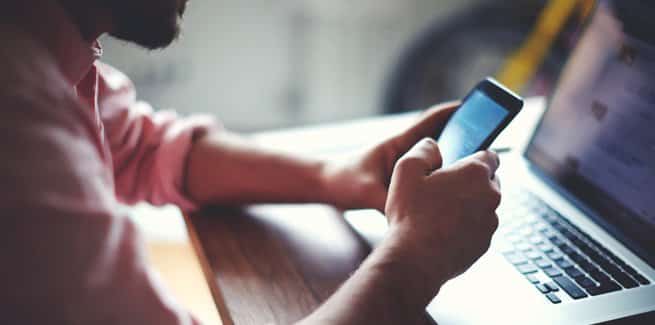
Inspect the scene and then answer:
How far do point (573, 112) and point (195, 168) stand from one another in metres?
0.49

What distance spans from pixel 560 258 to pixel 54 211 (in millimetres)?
482

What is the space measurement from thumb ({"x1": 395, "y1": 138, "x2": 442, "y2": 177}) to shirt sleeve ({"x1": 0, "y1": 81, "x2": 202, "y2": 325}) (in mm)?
256

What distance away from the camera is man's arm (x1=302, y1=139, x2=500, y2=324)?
0.51 metres

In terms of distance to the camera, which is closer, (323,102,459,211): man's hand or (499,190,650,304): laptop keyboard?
(499,190,650,304): laptop keyboard

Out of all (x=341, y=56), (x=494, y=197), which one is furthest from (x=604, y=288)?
(x=341, y=56)

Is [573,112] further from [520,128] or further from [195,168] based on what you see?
[195,168]

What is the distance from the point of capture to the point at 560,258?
626mm

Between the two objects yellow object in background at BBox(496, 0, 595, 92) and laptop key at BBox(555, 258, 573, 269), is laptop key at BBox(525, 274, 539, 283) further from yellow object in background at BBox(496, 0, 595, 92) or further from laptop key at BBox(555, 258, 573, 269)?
yellow object in background at BBox(496, 0, 595, 92)

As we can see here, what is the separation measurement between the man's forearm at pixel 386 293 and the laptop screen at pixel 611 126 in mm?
275

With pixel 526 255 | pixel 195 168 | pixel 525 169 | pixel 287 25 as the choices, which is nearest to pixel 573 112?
pixel 525 169

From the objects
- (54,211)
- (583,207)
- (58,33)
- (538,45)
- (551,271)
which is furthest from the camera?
(538,45)

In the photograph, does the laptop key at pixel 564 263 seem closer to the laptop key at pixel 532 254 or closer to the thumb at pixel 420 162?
the laptop key at pixel 532 254

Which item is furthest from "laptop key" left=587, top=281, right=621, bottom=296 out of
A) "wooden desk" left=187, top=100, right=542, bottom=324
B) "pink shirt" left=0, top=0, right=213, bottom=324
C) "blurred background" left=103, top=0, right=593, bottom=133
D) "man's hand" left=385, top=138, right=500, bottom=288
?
"blurred background" left=103, top=0, right=593, bottom=133

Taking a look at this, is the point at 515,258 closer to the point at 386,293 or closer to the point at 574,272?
the point at 574,272
